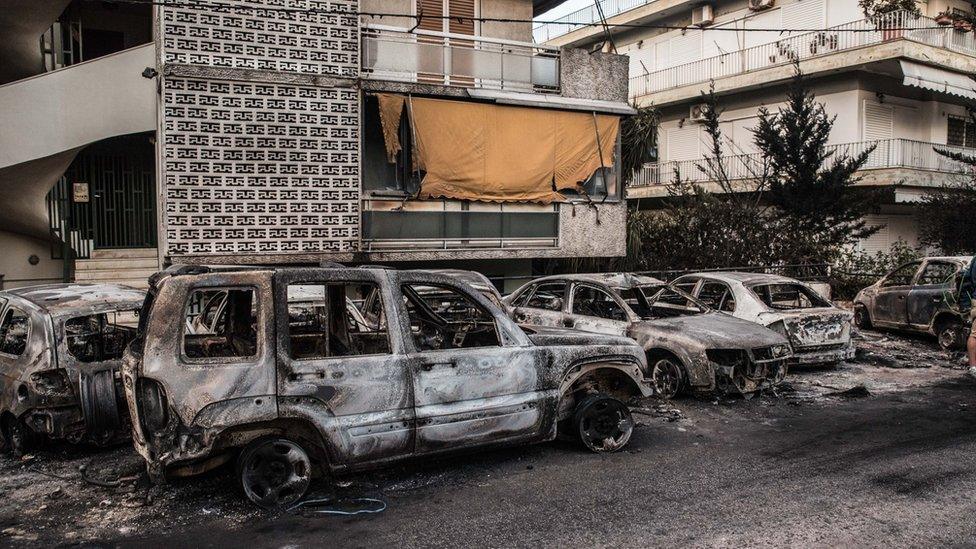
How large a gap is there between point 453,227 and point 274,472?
10003mm

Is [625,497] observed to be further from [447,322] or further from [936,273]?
[936,273]

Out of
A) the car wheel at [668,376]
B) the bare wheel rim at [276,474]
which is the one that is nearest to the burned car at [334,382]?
the bare wheel rim at [276,474]

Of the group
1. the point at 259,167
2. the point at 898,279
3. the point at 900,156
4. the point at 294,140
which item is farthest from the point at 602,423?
the point at 900,156

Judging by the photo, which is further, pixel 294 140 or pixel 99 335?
pixel 294 140

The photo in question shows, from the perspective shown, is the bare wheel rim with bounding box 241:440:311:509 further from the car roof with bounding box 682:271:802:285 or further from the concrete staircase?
the concrete staircase

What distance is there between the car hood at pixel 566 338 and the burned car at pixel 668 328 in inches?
38.4

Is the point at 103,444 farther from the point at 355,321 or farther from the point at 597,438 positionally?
the point at 597,438

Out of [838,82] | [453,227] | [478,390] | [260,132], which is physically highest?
[838,82]

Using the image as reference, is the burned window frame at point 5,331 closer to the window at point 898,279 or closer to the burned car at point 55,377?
the burned car at point 55,377

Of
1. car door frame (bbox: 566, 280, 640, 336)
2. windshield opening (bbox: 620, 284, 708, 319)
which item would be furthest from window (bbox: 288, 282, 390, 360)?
windshield opening (bbox: 620, 284, 708, 319)

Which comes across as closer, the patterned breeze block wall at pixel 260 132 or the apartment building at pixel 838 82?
the patterned breeze block wall at pixel 260 132

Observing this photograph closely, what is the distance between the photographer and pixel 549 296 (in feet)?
33.6

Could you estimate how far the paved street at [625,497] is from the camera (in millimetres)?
4762

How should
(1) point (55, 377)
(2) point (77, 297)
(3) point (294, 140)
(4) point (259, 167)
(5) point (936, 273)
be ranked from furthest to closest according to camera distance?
1. (3) point (294, 140)
2. (4) point (259, 167)
3. (5) point (936, 273)
4. (2) point (77, 297)
5. (1) point (55, 377)
